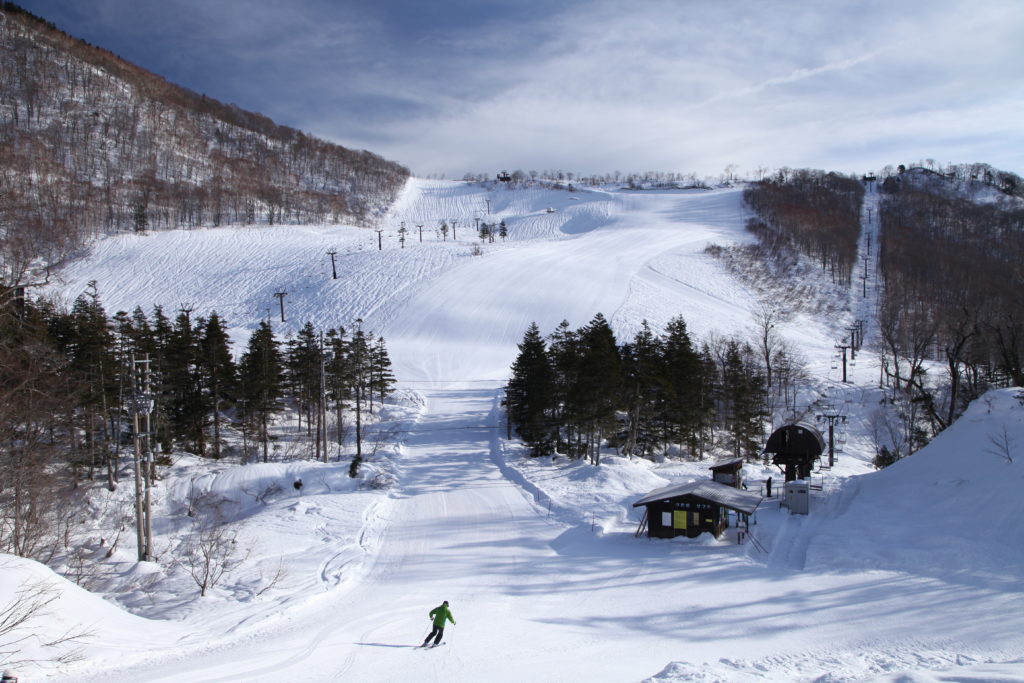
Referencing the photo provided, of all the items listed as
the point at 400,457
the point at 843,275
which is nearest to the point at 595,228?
the point at 843,275

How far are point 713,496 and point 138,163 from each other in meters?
178

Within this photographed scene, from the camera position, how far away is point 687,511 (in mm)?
22719

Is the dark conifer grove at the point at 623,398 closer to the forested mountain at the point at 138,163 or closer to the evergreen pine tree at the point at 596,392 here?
the evergreen pine tree at the point at 596,392

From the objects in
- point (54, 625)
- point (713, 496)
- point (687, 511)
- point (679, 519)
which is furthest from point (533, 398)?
point (54, 625)

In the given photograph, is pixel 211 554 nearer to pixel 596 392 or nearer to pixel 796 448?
pixel 596 392

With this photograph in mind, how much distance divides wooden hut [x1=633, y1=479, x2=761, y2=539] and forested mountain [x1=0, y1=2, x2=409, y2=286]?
117 metres

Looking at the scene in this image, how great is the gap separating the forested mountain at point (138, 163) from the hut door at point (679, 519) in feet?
385

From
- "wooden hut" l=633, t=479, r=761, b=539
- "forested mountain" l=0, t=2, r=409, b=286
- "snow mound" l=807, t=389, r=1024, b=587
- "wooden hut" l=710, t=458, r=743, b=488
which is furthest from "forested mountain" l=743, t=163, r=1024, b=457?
"forested mountain" l=0, t=2, r=409, b=286

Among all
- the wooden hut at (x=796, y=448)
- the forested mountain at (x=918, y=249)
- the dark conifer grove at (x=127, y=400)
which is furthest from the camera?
the forested mountain at (x=918, y=249)

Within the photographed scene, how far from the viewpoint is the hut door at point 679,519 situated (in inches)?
896

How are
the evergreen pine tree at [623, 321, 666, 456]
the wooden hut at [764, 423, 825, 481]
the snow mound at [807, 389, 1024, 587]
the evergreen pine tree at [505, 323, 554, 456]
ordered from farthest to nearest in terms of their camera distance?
the evergreen pine tree at [505, 323, 554, 456] < the evergreen pine tree at [623, 321, 666, 456] < the wooden hut at [764, 423, 825, 481] < the snow mound at [807, 389, 1024, 587]

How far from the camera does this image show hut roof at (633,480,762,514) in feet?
73.4

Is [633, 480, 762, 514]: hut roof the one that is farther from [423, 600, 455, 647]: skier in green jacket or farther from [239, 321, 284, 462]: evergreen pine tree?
[239, 321, 284, 462]: evergreen pine tree

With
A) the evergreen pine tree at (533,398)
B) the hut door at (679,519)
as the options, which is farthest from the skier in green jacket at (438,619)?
the evergreen pine tree at (533,398)
